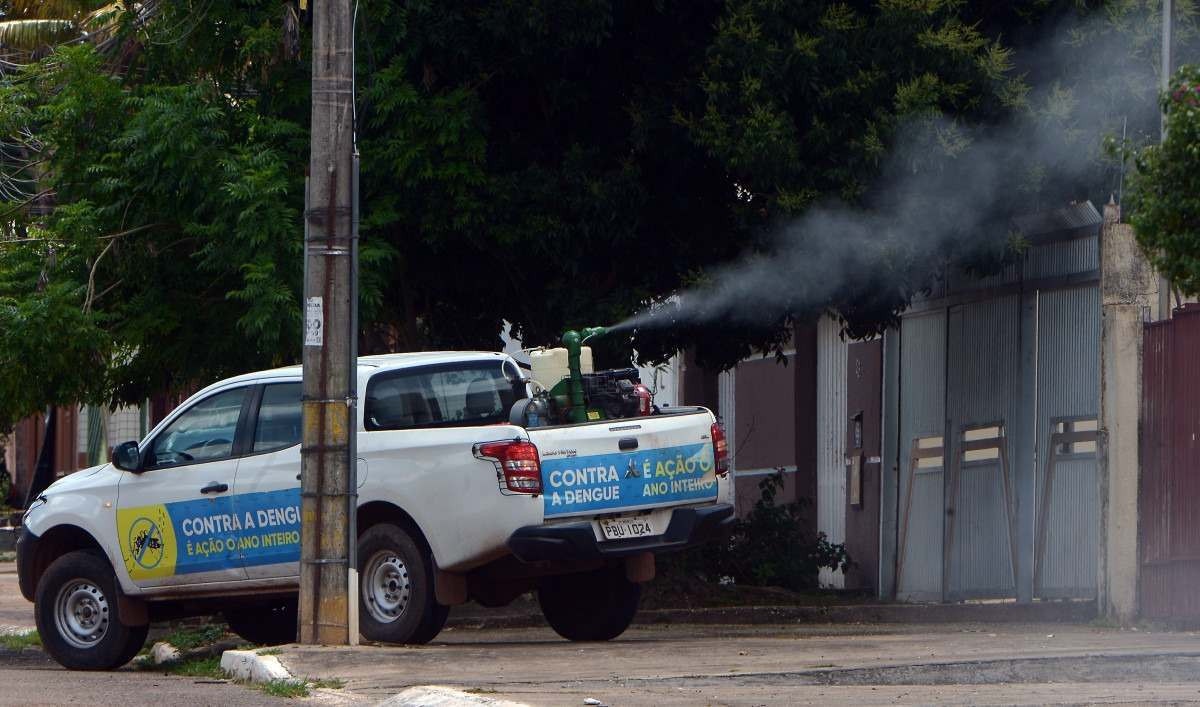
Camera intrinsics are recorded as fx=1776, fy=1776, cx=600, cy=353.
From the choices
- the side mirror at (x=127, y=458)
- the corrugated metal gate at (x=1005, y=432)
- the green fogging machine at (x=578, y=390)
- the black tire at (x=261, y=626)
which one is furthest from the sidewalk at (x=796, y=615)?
the side mirror at (x=127, y=458)

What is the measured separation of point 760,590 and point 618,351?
113 inches

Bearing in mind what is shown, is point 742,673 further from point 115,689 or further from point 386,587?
point 115,689

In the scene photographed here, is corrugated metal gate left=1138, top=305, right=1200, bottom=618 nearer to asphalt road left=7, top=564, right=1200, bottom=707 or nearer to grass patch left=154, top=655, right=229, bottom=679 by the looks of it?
asphalt road left=7, top=564, right=1200, bottom=707

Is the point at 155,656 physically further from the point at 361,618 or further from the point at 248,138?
the point at 248,138

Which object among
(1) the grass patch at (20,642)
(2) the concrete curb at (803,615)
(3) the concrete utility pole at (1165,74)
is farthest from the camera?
(1) the grass patch at (20,642)

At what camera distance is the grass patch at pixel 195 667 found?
1068 cm

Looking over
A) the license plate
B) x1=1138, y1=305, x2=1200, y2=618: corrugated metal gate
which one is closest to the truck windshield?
the license plate

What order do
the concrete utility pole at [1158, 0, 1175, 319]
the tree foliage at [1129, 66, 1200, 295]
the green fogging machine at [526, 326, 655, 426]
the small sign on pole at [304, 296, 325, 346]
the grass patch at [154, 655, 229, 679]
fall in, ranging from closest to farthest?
the tree foliage at [1129, 66, 1200, 295] → the small sign on pole at [304, 296, 325, 346] → the grass patch at [154, 655, 229, 679] → the green fogging machine at [526, 326, 655, 426] → the concrete utility pole at [1158, 0, 1175, 319]

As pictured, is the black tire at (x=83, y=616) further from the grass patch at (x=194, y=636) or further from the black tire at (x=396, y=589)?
the black tire at (x=396, y=589)

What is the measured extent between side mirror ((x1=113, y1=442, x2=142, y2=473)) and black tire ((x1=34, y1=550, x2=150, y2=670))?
0.67 meters

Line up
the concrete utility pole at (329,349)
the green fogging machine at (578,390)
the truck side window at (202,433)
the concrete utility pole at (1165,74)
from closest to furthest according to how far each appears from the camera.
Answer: the concrete utility pole at (329,349), the green fogging machine at (578,390), the truck side window at (202,433), the concrete utility pole at (1165,74)

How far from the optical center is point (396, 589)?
35.7 ft

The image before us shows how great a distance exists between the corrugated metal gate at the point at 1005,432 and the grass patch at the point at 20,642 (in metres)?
7.38

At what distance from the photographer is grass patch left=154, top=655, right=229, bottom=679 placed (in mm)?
10683
